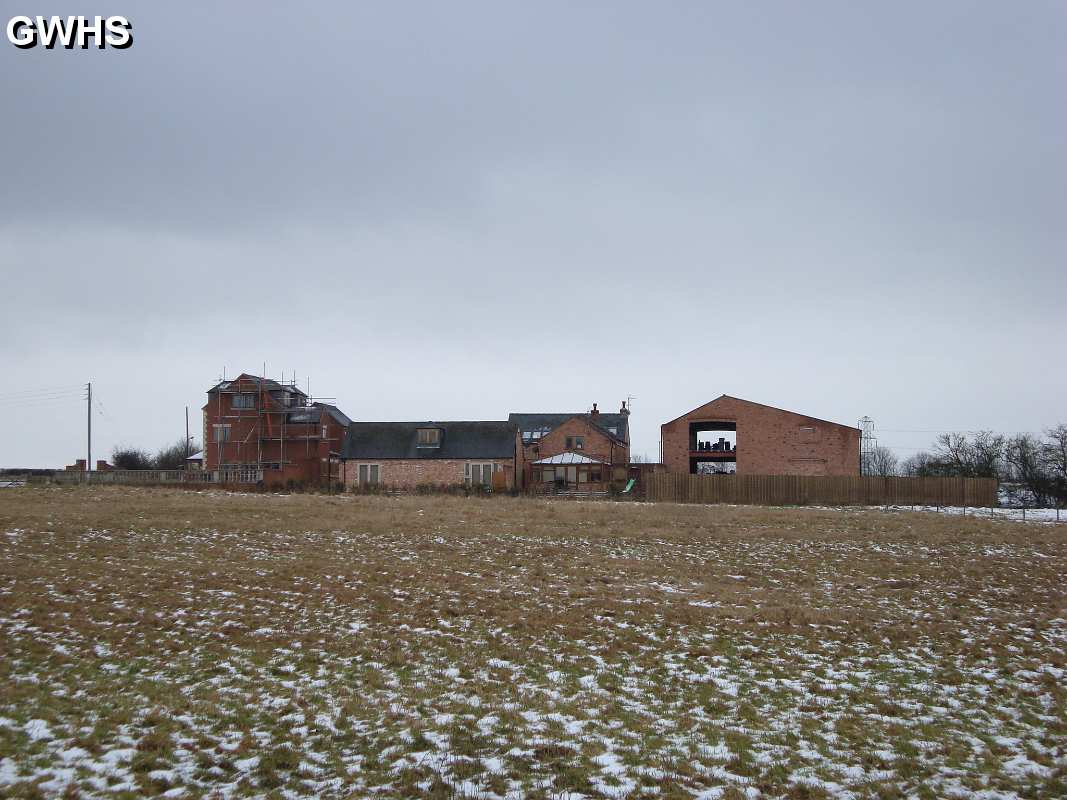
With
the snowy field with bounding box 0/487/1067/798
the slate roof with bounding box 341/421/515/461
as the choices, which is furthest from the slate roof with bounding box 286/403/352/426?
the snowy field with bounding box 0/487/1067/798

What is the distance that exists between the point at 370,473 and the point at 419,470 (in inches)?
154

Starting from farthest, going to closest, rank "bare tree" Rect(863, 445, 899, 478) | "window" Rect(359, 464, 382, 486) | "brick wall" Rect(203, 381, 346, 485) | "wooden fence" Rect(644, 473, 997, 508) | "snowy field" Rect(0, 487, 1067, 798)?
1. "bare tree" Rect(863, 445, 899, 478)
2. "brick wall" Rect(203, 381, 346, 485)
3. "window" Rect(359, 464, 382, 486)
4. "wooden fence" Rect(644, 473, 997, 508)
5. "snowy field" Rect(0, 487, 1067, 798)

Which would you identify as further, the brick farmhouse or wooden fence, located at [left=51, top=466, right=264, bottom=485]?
the brick farmhouse

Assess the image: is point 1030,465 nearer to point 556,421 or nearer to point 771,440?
point 771,440

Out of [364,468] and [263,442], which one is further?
[263,442]

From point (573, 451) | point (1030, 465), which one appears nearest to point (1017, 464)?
point (1030, 465)

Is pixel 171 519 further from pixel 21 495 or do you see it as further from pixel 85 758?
pixel 85 758

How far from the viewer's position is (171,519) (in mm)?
31141

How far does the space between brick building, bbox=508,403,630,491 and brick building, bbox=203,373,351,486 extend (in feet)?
55.1

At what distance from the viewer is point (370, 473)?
69.2 m

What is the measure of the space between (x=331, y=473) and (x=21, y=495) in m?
34.4

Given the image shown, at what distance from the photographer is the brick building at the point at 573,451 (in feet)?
230

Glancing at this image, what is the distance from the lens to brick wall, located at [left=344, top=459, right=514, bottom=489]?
68.7 meters

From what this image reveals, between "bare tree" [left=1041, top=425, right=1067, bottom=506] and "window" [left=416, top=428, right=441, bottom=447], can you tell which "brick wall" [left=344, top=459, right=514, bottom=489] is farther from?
"bare tree" [left=1041, top=425, right=1067, bottom=506]
